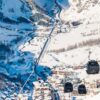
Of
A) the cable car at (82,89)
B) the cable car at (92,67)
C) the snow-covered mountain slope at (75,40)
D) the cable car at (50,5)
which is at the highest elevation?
the cable car at (50,5)

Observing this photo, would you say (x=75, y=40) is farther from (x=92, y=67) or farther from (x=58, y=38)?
(x=92, y=67)

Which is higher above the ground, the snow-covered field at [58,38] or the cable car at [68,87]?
the snow-covered field at [58,38]

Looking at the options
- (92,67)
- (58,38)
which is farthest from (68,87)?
(58,38)

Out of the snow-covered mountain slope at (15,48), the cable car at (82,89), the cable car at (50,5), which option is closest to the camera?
the cable car at (82,89)

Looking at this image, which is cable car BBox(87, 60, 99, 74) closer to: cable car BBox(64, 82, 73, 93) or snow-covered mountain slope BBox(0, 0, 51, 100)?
cable car BBox(64, 82, 73, 93)

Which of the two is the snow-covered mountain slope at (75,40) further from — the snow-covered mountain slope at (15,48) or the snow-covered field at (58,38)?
the snow-covered mountain slope at (15,48)

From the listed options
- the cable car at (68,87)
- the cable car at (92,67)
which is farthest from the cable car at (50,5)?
the cable car at (68,87)

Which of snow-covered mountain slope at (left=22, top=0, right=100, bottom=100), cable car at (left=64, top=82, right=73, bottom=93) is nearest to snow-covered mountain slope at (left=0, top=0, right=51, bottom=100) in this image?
snow-covered mountain slope at (left=22, top=0, right=100, bottom=100)

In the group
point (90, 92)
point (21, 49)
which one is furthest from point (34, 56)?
point (90, 92)

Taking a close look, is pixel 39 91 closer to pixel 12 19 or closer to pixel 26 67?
pixel 26 67
